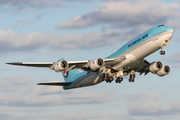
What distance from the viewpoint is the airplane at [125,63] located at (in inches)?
1761

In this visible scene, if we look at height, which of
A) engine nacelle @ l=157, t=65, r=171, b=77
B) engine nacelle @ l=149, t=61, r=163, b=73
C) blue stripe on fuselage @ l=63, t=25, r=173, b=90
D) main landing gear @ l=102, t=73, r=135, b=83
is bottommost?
main landing gear @ l=102, t=73, r=135, b=83

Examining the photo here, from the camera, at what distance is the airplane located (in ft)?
147

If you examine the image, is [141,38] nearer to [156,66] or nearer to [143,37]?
[143,37]

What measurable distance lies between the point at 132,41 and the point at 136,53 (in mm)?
2202

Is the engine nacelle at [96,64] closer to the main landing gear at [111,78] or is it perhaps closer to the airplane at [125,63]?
the airplane at [125,63]

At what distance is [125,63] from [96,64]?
4468mm

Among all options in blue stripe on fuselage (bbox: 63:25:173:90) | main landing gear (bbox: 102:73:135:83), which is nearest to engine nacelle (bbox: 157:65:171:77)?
main landing gear (bbox: 102:73:135:83)

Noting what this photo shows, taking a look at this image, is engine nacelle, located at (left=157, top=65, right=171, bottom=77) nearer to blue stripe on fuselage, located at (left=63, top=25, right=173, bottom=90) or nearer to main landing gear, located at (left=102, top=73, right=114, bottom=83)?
main landing gear, located at (left=102, top=73, right=114, bottom=83)

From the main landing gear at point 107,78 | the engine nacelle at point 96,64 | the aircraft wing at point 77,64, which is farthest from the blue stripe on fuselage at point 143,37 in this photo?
the main landing gear at point 107,78

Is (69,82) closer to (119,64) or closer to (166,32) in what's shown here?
(119,64)

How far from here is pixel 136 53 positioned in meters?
46.3

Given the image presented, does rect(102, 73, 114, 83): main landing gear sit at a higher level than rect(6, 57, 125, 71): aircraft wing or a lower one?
lower

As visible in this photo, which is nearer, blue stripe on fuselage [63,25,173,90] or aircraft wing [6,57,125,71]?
blue stripe on fuselage [63,25,173,90]

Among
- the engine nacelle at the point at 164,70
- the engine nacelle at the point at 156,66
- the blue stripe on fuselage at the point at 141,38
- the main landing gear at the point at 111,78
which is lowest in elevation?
the main landing gear at the point at 111,78
